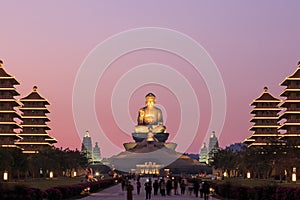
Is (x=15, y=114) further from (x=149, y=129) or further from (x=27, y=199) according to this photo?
(x=27, y=199)

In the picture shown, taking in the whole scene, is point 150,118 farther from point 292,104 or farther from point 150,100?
point 292,104

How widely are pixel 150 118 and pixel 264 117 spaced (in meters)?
62.9

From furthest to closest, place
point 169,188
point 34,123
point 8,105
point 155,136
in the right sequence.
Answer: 1. point 155,136
2. point 34,123
3. point 8,105
4. point 169,188

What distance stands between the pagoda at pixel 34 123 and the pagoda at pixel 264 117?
135ft

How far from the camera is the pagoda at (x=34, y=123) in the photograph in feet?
431

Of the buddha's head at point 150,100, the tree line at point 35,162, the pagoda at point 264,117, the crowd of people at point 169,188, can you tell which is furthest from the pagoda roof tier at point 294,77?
the buddha's head at point 150,100

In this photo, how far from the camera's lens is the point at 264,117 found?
13912cm

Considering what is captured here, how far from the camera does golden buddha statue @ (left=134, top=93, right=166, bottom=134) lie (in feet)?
647

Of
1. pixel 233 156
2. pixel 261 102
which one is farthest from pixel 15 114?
pixel 261 102

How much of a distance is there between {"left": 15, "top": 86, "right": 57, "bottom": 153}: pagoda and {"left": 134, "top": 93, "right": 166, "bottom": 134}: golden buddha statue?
6136cm

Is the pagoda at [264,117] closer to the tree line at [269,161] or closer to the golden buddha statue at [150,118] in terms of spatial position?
the tree line at [269,161]

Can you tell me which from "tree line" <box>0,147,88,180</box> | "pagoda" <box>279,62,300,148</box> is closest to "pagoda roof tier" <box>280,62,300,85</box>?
"pagoda" <box>279,62,300,148</box>

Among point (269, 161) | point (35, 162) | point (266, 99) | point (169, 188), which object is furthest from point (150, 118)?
point (169, 188)

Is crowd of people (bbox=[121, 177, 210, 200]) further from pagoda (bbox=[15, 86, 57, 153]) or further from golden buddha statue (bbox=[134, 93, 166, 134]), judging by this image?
golden buddha statue (bbox=[134, 93, 166, 134])
